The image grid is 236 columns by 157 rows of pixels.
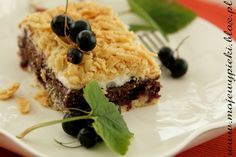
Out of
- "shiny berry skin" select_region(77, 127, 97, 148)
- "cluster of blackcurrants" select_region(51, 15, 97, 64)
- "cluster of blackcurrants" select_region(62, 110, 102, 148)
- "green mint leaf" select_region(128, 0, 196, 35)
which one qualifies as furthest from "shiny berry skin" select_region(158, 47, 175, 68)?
"shiny berry skin" select_region(77, 127, 97, 148)

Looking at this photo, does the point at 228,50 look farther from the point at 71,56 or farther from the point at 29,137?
the point at 29,137

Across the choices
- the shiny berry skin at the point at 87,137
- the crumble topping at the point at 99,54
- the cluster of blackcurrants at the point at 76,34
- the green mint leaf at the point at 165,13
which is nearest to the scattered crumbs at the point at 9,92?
the crumble topping at the point at 99,54

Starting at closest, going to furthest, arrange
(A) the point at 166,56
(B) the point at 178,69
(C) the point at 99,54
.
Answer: (C) the point at 99,54 < (B) the point at 178,69 < (A) the point at 166,56

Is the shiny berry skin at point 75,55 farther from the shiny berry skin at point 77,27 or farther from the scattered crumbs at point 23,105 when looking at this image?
the scattered crumbs at point 23,105

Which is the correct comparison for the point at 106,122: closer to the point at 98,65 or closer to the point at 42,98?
the point at 98,65

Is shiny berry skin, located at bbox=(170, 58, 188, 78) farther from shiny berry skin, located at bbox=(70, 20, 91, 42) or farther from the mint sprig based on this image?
the mint sprig

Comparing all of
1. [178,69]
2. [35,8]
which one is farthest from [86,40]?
[35,8]
